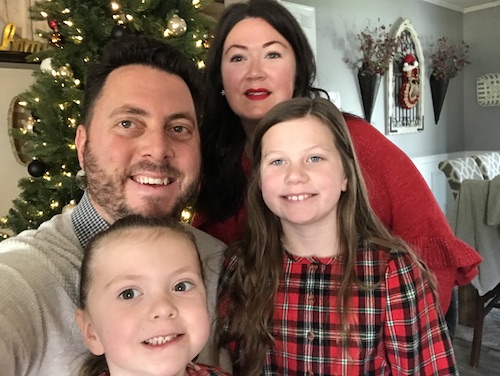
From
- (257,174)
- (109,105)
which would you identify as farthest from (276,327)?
(109,105)

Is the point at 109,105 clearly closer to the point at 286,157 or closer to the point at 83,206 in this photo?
the point at 83,206

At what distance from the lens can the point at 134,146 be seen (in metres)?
1.24

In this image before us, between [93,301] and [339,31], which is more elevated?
[339,31]

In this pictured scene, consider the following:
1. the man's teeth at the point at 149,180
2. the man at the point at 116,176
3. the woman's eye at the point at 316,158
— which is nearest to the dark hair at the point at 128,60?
the man at the point at 116,176

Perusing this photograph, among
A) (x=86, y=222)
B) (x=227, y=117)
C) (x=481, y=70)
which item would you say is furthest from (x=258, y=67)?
(x=481, y=70)

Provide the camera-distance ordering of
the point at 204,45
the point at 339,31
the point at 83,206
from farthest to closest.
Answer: the point at 339,31 → the point at 204,45 → the point at 83,206

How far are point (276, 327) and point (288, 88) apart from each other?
0.85 metres

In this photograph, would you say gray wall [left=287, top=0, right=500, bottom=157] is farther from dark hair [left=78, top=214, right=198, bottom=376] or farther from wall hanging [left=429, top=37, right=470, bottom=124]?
dark hair [left=78, top=214, right=198, bottom=376]

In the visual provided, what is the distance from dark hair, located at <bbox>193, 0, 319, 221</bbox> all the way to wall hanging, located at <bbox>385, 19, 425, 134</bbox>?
9.46 ft

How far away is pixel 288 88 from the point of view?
5.64 feet

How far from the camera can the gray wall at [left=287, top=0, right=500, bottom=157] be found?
3.96 m

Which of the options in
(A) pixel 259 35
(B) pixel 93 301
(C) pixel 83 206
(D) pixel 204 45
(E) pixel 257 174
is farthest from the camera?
(D) pixel 204 45

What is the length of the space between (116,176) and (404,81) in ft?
13.1

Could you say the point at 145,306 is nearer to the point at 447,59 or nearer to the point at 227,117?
the point at 227,117
